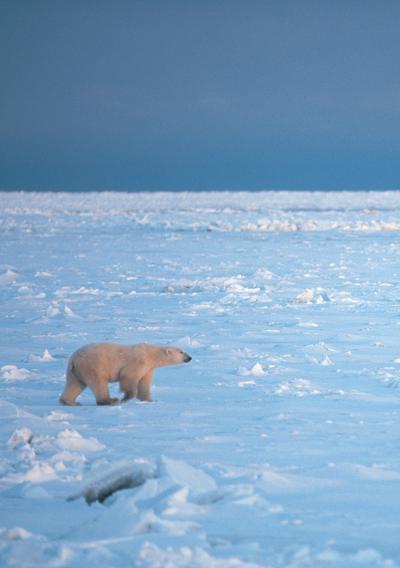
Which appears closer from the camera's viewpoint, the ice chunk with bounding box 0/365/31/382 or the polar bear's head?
the polar bear's head

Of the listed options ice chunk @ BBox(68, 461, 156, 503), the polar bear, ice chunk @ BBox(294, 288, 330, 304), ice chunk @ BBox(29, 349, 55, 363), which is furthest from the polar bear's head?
ice chunk @ BBox(294, 288, 330, 304)

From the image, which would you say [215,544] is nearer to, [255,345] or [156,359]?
[156,359]

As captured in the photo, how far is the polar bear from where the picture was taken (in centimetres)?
610

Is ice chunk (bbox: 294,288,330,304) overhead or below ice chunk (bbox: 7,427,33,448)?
overhead

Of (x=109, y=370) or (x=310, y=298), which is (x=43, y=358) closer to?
(x=109, y=370)

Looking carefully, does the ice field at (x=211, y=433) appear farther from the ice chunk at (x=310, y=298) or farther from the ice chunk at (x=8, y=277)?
the ice chunk at (x=8, y=277)

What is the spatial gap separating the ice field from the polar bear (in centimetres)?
17

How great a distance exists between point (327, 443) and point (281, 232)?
2359cm

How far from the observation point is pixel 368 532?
373 centimetres

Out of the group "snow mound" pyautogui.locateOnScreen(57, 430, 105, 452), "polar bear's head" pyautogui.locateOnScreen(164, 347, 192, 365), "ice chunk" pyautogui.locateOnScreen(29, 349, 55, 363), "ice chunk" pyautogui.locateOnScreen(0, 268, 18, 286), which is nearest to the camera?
"snow mound" pyautogui.locateOnScreen(57, 430, 105, 452)

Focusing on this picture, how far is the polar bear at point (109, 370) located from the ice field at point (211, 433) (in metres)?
0.17

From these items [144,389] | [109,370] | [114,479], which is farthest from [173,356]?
[114,479]

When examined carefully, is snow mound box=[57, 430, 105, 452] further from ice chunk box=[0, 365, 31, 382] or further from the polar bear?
ice chunk box=[0, 365, 31, 382]

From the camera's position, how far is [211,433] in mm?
5414
